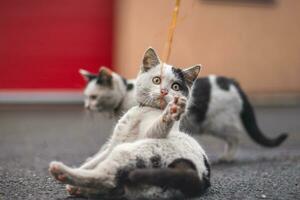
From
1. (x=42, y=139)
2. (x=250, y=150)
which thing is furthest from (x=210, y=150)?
(x=42, y=139)

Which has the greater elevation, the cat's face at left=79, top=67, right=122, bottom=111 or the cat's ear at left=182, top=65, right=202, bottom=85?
the cat's ear at left=182, top=65, right=202, bottom=85

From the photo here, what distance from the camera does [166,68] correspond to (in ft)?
8.62

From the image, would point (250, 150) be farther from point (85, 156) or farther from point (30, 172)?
point (30, 172)

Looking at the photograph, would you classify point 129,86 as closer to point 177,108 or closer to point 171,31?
point 171,31

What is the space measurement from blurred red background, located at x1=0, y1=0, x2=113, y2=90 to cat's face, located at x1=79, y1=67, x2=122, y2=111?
3.66 meters

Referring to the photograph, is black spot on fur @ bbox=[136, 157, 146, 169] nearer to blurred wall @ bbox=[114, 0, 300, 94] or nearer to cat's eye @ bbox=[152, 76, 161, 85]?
cat's eye @ bbox=[152, 76, 161, 85]

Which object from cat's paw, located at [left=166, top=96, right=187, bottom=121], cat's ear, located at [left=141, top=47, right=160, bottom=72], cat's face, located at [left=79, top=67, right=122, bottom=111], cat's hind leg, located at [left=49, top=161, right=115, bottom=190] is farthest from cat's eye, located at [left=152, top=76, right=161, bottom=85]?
cat's face, located at [left=79, top=67, right=122, bottom=111]

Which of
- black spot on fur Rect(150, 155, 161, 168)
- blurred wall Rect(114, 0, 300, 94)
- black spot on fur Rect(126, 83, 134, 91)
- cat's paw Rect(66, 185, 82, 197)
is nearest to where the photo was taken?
black spot on fur Rect(150, 155, 161, 168)

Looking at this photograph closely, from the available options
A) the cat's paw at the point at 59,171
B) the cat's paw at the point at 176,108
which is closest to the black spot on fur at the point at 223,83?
the cat's paw at the point at 176,108

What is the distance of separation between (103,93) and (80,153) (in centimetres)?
49

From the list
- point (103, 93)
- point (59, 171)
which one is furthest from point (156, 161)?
point (103, 93)

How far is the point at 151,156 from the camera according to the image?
2.32 metres

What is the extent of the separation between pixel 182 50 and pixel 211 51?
511mm

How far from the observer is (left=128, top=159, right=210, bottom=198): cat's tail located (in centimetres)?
219
